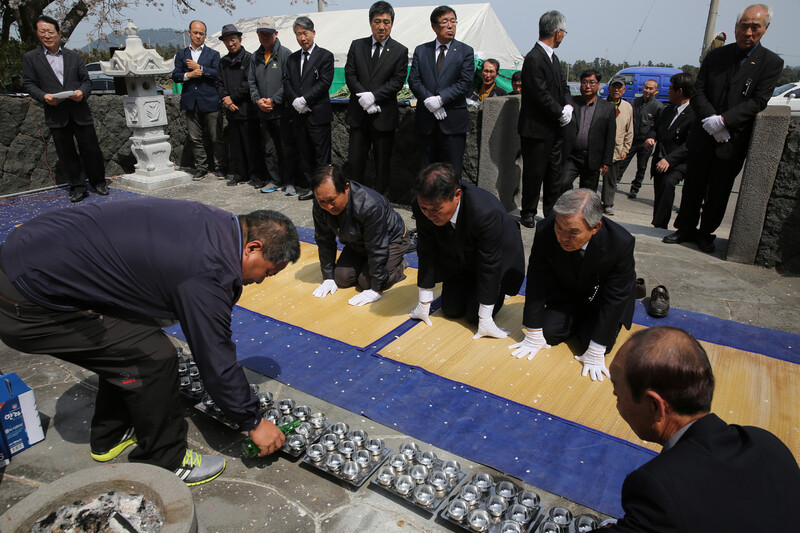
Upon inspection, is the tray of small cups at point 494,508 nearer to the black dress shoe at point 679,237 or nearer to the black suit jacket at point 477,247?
the black suit jacket at point 477,247

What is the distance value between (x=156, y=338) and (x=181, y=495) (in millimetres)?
653

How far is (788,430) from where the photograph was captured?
2.67 metres

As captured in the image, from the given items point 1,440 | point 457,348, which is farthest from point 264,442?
point 457,348

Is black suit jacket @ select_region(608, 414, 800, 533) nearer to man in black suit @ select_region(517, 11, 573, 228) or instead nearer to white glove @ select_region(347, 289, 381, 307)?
white glove @ select_region(347, 289, 381, 307)

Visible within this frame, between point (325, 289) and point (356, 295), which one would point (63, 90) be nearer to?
point (325, 289)

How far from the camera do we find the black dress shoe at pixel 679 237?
5418 mm

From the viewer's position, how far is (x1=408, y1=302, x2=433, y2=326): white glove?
3.76m

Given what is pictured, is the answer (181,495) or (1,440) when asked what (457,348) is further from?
(1,440)

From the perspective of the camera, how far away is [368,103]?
5.92 meters

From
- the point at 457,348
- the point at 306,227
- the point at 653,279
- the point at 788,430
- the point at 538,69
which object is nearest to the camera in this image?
the point at 788,430

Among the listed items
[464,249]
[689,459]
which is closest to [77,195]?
[464,249]

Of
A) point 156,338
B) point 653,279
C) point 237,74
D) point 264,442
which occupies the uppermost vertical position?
point 237,74

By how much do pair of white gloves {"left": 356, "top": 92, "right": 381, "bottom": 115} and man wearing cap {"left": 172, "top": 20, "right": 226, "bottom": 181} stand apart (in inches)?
106

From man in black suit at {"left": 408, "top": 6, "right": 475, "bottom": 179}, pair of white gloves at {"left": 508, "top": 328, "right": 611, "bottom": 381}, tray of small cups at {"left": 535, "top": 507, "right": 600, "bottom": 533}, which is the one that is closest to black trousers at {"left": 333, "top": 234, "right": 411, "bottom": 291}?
pair of white gloves at {"left": 508, "top": 328, "right": 611, "bottom": 381}
